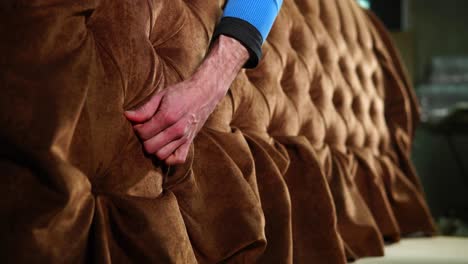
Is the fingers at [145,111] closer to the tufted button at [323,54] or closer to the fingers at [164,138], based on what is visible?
the fingers at [164,138]

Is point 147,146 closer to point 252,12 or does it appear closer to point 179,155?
point 179,155

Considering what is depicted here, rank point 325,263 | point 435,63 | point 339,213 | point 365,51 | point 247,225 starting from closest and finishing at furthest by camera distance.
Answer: point 247,225 < point 325,263 < point 339,213 < point 365,51 < point 435,63

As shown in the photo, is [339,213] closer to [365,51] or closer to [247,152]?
[247,152]

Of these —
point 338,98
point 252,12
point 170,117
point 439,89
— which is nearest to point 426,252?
point 338,98

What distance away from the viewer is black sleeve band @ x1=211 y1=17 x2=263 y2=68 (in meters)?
0.81

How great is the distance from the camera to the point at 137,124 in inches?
26.5

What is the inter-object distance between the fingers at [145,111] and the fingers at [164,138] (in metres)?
0.03

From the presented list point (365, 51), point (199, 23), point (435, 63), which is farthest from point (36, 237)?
point (435, 63)

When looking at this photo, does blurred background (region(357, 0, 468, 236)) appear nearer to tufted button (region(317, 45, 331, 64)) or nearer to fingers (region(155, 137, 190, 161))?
tufted button (region(317, 45, 331, 64))

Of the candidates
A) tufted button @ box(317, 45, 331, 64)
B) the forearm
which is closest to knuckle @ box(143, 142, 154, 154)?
the forearm

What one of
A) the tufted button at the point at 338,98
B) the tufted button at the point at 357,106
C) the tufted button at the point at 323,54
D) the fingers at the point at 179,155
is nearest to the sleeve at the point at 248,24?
the fingers at the point at 179,155

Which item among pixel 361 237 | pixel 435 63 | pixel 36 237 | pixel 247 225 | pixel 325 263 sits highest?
pixel 36 237

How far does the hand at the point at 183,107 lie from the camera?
2.23 feet

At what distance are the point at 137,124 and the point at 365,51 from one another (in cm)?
121
